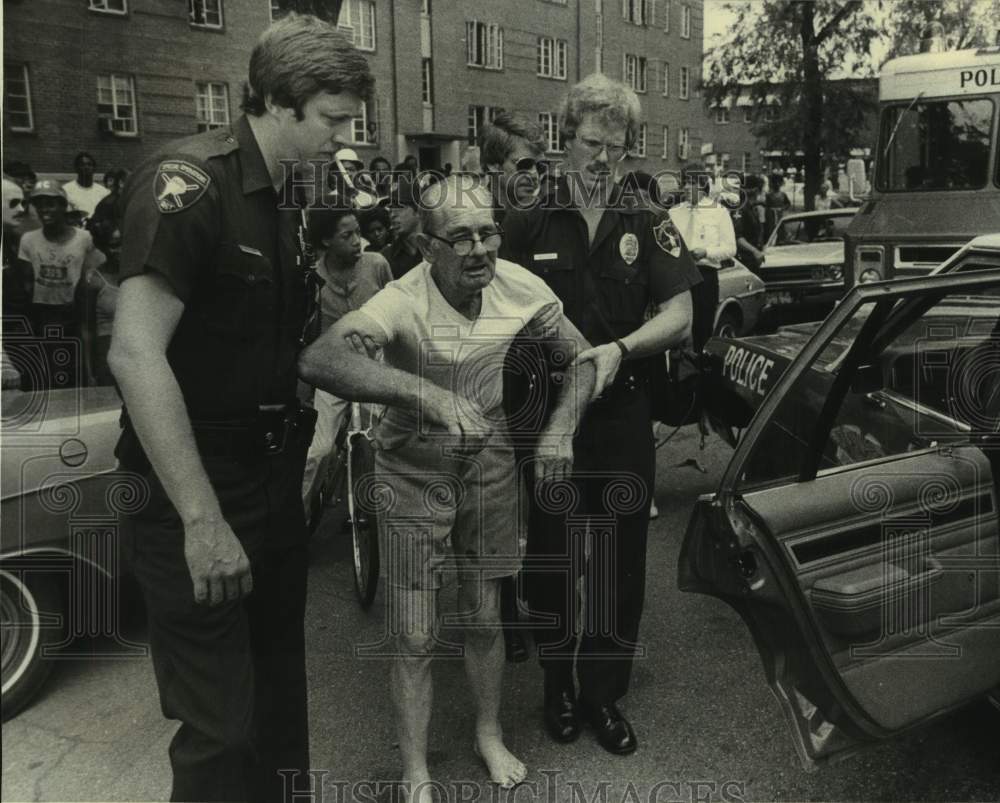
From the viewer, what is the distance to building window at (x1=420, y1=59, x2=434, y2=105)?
620cm

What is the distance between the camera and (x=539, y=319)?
8.43 feet

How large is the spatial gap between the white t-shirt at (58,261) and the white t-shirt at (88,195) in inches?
73.0

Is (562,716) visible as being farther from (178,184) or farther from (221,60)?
(221,60)

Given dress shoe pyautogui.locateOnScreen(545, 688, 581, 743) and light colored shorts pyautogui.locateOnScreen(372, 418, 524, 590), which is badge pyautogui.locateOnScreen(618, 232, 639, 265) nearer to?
light colored shorts pyautogui.locateOnScreen(372, 418, 524, 590)

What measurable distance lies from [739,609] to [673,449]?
433 centimetres

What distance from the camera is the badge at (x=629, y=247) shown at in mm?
2848

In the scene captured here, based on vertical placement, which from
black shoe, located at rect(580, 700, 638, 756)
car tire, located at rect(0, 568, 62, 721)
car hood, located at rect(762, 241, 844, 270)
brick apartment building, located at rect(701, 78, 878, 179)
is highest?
brick apartment building, located at rect(701, 78, 878, 179)

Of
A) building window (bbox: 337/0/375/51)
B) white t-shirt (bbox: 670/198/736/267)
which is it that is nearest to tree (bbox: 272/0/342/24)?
building window (bbox: 337/0/375/51)

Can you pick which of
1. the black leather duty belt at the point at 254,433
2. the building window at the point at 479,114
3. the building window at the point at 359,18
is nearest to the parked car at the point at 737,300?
the building window at the point at 479,114

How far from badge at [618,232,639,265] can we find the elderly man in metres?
0.35

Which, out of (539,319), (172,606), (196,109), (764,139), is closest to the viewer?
(172,606)

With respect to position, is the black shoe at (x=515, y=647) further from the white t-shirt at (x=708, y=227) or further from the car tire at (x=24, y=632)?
the white t-shirt at (x=708, y=227)

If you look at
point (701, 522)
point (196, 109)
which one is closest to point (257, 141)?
point (701, 522)

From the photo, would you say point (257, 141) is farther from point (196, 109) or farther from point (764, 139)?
point (764, 139)
